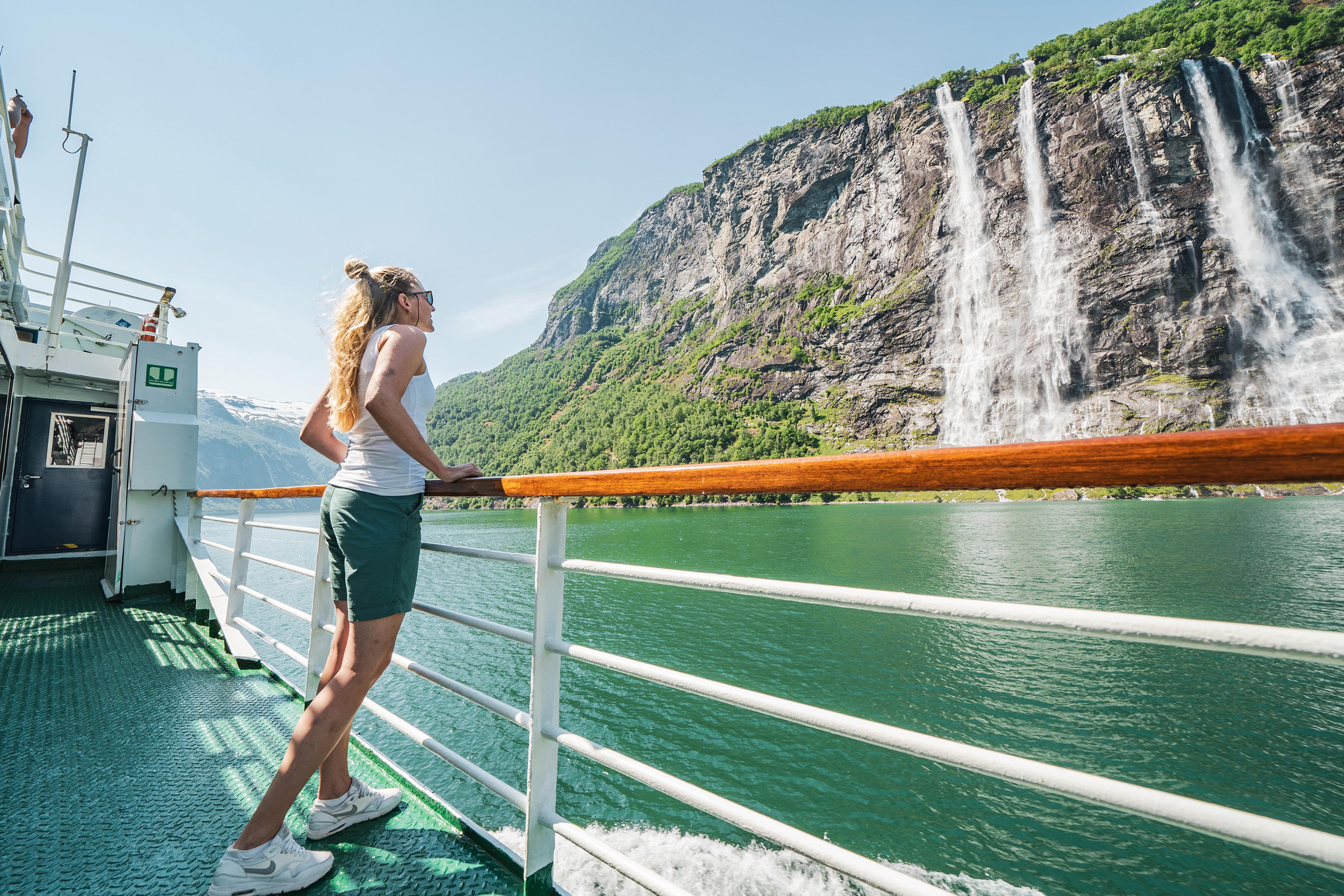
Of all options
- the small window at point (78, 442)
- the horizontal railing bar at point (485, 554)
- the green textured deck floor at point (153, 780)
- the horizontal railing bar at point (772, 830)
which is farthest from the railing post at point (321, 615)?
the small window at point (78, 442)

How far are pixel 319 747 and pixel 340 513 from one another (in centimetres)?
54

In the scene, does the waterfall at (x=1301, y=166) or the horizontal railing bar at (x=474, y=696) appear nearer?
the horizontal railing bar at (x=474, y=696)

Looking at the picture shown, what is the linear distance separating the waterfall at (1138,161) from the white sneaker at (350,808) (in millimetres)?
65621

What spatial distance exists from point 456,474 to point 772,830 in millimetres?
997

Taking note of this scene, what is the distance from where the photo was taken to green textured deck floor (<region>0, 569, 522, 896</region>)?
142 centimetres

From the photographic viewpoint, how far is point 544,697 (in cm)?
130

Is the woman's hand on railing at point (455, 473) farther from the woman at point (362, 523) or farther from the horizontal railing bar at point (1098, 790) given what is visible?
the horizontal railing bar at point (1098, 790)

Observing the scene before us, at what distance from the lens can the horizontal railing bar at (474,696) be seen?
1329mm

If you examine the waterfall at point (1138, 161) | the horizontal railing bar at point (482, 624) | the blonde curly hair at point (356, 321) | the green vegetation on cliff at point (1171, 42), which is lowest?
the horizontal railing bar at point (482, 624)

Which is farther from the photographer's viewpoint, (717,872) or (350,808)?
(717,872)

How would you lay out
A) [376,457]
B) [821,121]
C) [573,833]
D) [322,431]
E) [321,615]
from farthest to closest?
[821,121] < [321,615] < [322,431] < [376,457] < [573,833]

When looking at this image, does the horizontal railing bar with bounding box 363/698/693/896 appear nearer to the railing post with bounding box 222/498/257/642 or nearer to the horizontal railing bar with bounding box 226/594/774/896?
the horizontal railing bar with bounding box 226/594/774/896

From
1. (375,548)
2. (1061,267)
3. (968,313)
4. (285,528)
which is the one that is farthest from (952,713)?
(1061,267)

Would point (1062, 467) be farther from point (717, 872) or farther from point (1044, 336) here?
point (1044, 336)
